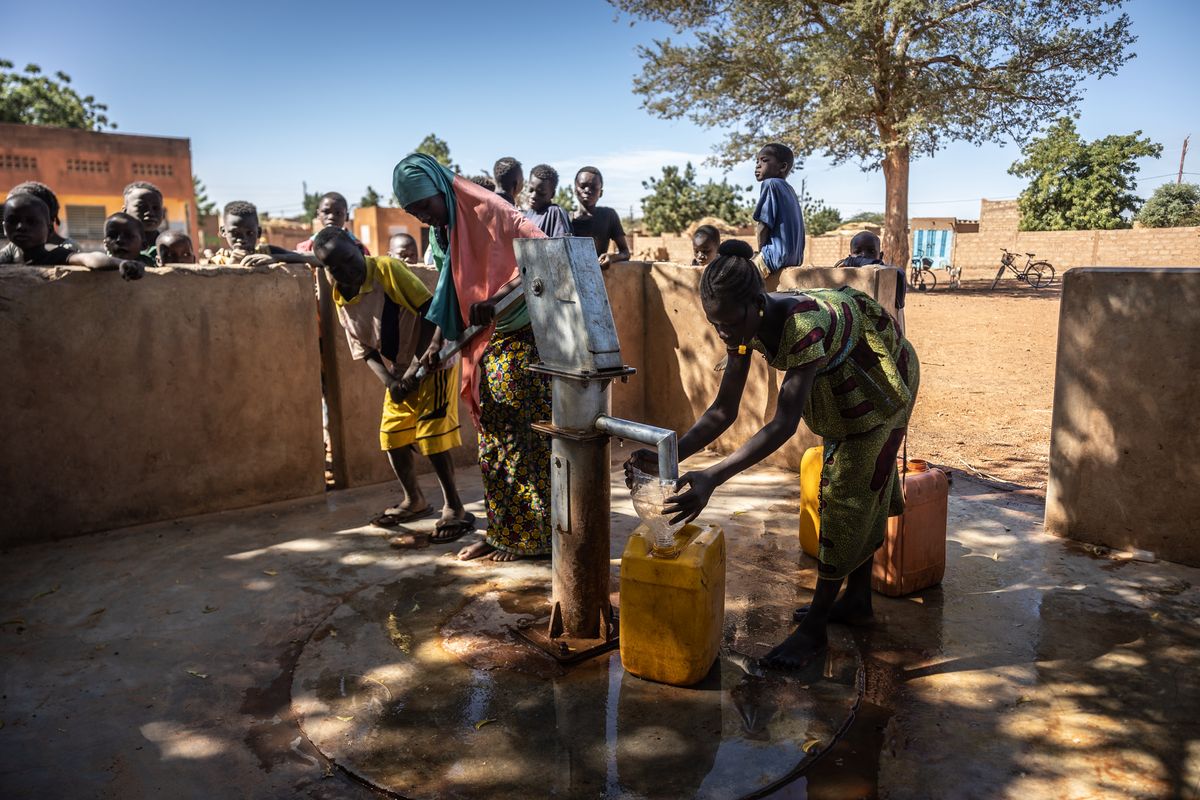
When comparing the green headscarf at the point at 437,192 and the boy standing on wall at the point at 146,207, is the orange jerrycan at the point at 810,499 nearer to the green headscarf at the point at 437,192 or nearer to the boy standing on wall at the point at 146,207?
the green headscarf at the point at 437,192

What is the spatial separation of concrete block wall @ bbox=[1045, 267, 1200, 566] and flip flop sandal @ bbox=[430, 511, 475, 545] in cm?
286

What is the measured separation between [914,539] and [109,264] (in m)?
3.93

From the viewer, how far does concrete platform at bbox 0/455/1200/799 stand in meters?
2.21

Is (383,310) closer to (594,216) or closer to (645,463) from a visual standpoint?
(645,463)

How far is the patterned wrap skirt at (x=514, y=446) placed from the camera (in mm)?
3525

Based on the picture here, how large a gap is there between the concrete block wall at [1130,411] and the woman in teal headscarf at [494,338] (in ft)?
7.98

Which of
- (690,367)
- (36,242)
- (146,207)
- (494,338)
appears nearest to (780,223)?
(690,367)

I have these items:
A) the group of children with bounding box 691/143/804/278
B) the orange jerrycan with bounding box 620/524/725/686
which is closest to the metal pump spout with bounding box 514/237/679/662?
the orange jerrycan with bounding box 620/524/725/686

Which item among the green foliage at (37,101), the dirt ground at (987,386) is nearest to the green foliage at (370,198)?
the green foliage at (37,101)

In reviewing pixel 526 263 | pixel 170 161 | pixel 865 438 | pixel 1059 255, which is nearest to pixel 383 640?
pixel 526 263

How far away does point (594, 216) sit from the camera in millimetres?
5930

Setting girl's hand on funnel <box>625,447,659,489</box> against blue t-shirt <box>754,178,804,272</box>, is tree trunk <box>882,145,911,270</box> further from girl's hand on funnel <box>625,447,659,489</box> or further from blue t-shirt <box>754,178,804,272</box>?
girl's hand on funnel <box>625,447,659,489</box>

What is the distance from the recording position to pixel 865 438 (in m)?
2.72

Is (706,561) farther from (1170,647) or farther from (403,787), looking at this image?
(1170,647)
